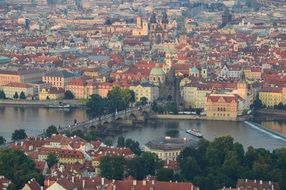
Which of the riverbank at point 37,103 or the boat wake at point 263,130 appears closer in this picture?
the boat wake at point 263,130

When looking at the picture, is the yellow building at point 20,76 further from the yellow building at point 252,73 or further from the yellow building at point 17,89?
the yellow building at point 252,73

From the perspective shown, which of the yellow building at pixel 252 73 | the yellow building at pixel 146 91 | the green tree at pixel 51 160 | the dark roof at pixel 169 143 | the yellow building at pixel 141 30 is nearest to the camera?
the green tree at pixel 51 160

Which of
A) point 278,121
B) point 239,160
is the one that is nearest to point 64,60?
point 278,121

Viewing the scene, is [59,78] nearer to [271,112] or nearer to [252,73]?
[252,73]

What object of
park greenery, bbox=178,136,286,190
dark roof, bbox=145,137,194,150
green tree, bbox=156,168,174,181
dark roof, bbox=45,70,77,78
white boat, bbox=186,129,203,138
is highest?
green tree, bbox=156,168,174,181

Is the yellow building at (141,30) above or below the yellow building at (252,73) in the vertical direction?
below

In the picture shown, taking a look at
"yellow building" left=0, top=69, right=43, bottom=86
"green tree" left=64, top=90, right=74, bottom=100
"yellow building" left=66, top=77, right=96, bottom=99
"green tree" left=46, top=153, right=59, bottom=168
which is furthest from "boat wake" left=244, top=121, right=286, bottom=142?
"yellow building" left=0, top=69, right=43, bottom=86

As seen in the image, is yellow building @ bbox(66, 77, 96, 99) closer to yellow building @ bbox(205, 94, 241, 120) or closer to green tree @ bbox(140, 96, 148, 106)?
green tree @ bbox(140, 96, 148, 106)

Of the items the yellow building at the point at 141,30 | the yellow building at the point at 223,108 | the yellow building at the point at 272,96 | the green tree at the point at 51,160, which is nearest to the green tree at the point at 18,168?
the green tree at the point at 51,160
